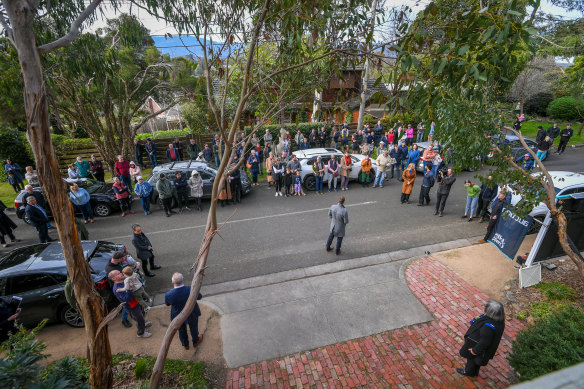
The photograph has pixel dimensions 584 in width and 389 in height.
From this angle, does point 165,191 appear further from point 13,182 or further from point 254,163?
point 13,182

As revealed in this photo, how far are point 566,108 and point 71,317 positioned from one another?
1397 inches

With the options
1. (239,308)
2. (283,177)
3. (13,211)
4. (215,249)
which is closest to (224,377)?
(239,308)

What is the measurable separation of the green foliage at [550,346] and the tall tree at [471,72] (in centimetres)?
156

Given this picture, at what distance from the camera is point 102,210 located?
1115 centimetres

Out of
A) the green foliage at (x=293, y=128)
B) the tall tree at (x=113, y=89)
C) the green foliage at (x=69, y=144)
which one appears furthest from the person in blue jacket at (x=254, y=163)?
A: the green foliage at (x=69, y=144)

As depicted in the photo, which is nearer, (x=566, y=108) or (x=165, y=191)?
(x=165, y=191)

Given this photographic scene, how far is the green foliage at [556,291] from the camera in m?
5.81

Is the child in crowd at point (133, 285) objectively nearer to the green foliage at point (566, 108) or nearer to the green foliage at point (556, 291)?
the green foliage at point (556, 291)

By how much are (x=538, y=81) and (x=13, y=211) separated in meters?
39.0

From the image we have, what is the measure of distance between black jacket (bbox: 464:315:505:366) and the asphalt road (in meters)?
3.88

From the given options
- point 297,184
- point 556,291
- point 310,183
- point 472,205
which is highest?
point 297,184

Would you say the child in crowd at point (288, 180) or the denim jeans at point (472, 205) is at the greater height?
the child in crowd at point (288, 180)

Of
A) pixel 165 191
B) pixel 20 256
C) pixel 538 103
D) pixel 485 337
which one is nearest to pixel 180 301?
pixel 20 256

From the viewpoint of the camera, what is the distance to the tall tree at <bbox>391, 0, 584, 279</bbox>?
10.5ft
